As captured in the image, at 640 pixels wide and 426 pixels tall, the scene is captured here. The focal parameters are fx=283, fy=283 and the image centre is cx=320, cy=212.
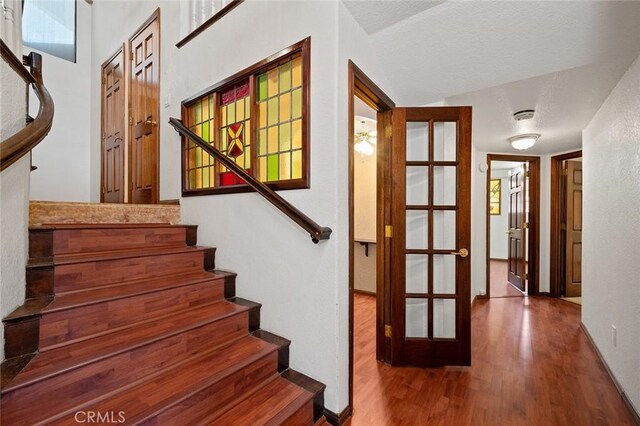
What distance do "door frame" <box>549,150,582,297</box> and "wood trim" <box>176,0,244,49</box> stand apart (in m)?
4.79

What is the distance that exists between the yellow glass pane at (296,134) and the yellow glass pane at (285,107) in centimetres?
8

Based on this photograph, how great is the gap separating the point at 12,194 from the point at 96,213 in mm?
886

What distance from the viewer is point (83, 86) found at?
4082mm

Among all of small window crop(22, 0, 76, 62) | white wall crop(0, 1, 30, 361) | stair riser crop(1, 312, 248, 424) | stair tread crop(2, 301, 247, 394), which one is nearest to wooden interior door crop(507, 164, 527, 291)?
stair tread crop(2, 301, 247, 394)

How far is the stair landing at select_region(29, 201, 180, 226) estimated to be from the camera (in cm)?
190

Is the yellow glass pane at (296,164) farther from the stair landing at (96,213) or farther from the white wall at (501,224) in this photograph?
the white wall at (501,224)

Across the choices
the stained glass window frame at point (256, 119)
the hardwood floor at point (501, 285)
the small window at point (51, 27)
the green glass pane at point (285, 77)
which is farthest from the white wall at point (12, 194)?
the hardwood floor at point (501, 285)

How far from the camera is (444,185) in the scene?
94.1 inches

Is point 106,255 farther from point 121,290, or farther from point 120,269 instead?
point 121,290

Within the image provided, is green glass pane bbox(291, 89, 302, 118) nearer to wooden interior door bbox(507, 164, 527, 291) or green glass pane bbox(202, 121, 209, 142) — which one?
green glass pane bbox(202, 121, 209, 142)

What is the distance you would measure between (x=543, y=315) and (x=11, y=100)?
16.6 ft

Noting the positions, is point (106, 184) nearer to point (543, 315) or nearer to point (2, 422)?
point (2, 422)

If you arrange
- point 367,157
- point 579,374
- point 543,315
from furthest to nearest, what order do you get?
point 367,157 < point 543,315 < point 579,374

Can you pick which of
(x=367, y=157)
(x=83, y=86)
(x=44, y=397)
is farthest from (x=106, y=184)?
(x=367, y=157)
